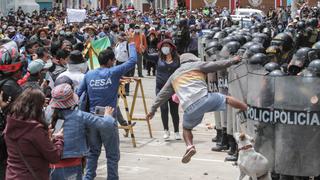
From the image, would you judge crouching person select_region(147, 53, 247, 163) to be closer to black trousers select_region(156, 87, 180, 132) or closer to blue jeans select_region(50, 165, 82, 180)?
blue jeans select_region(50, 165, 82, 180)

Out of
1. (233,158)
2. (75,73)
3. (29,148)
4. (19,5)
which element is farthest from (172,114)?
(19,5)

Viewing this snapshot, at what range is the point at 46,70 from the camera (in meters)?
9.56

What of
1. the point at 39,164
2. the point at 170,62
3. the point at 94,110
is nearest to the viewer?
the point at 39,164

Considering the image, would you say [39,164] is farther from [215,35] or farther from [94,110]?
[215,35]

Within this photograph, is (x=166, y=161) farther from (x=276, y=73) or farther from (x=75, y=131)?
(x=75, y=131)

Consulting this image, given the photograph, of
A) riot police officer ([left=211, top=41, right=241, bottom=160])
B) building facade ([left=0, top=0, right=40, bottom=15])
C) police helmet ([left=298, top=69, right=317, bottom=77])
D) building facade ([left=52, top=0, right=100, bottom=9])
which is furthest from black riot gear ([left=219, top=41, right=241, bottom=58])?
building facade ([left=52, top=0, right=100, bottom=9])

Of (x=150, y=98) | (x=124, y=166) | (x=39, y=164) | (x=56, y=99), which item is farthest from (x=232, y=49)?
(x=150, y=98)

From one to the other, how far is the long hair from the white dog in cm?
316

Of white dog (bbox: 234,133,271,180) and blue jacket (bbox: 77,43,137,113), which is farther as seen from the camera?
blue jacket (bbox: 77,43,137,113)

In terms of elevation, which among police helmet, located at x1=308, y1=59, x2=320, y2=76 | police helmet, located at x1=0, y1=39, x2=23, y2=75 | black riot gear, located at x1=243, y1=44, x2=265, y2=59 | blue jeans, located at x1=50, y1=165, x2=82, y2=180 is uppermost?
police helmet, located at x1=0, y1=39, x2=23, y2=75

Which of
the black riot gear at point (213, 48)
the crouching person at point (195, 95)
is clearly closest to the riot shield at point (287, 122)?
the crouching person at point (195, 95)

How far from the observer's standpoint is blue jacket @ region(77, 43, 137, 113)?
888 centimetres

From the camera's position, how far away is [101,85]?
888cm

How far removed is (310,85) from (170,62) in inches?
171
